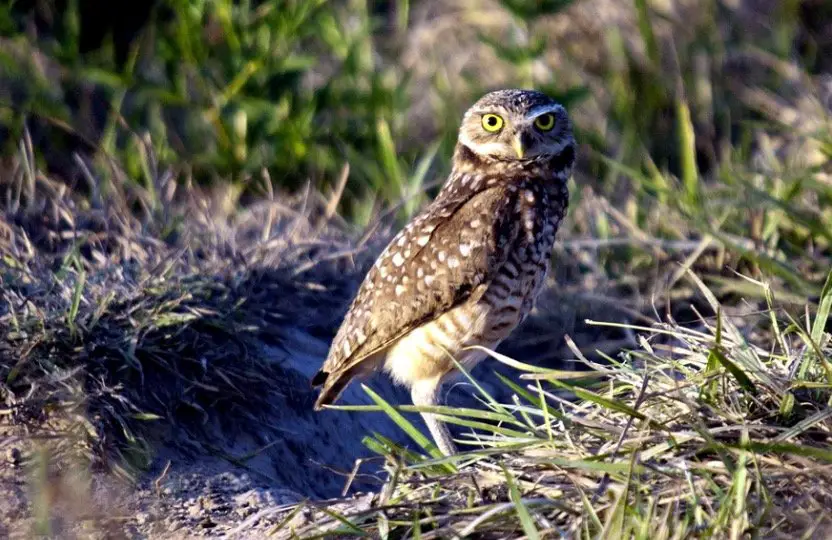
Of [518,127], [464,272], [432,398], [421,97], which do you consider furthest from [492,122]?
[421,97]

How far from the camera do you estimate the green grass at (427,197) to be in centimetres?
291

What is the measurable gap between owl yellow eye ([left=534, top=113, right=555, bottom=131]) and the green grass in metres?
0.85

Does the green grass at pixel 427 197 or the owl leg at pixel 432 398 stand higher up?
the green grass at pixel 427 197

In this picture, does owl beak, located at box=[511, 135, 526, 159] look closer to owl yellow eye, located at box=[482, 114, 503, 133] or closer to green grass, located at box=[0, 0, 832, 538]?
owl yellow eye, located at box=[482, 114, 503, 133]

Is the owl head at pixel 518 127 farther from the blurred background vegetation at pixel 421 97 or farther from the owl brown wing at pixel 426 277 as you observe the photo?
the blurred background vegetation at pixel 421 97

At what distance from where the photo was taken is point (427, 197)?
6.00 metres

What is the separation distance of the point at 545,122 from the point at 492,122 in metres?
0.19


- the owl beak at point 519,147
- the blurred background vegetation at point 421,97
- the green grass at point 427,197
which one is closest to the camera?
the green grass at point 427,197

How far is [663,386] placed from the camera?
3145 millimetres

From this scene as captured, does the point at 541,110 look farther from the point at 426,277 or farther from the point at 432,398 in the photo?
the point at 432,398

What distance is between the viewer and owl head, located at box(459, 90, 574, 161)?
418cm

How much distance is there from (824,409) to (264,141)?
142 inches

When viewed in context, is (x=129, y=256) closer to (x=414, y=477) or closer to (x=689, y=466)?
(x=414, y=477)

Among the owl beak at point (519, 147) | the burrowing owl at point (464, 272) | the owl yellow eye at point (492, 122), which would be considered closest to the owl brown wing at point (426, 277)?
the burrowing owl at point (464, 272)
